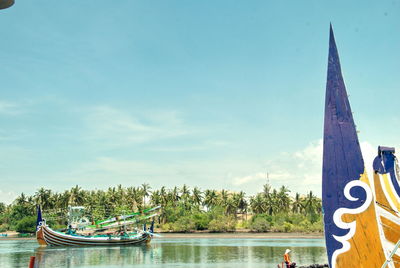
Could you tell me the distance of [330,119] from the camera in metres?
11.6

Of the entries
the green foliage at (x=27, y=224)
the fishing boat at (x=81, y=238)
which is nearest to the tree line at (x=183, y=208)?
the green foliage at (x=27, y=224)

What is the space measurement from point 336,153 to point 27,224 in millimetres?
117873

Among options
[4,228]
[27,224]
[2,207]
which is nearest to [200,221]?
[27,224]

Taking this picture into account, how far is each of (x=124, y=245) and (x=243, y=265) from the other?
4499cm

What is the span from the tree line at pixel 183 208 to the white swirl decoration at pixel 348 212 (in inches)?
3895

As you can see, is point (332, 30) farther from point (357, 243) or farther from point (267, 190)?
point (267, 190)

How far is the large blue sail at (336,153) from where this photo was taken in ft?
36.7

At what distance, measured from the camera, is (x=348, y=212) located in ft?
36.5

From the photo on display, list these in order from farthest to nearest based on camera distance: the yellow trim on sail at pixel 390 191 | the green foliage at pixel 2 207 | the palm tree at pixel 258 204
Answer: the green foliage at pixel 2 207
the palm tree at pixel 258 204
the yellow trim on sail at pixel 390 191

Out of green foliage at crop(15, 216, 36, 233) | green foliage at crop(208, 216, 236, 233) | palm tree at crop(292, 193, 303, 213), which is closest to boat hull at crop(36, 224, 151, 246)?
green foliage at crop(208, 216, 236, 233)

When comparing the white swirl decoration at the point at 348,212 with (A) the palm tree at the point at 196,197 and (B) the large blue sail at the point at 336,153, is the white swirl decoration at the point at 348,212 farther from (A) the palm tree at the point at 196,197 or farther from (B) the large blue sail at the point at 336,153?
(A) the palm tree at the point at 196,197

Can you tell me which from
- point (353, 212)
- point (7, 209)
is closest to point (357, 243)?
point (353, 212)

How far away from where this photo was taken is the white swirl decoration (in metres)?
11.0

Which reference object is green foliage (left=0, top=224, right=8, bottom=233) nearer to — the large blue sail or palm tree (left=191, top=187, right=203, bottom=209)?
palm tree (left=191, top=187, right=203, bottom=209)
